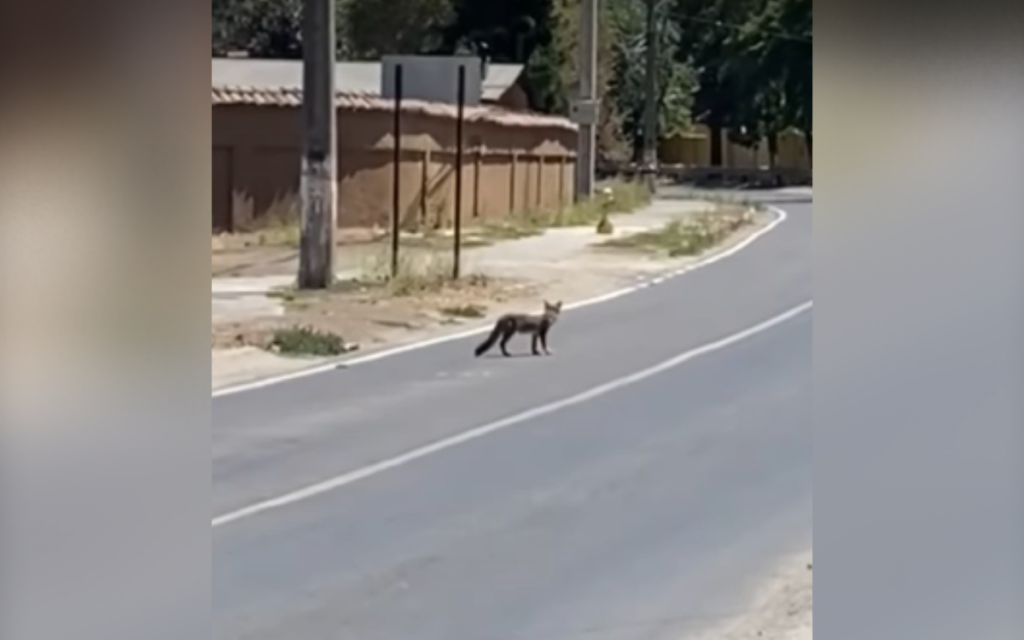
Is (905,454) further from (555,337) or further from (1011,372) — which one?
(555,337)

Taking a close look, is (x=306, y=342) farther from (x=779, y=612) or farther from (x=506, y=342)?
(x=779, y=612)

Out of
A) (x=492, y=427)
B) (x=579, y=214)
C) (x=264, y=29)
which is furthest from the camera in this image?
(x=579, y=214)

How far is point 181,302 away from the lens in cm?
235

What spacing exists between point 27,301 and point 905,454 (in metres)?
1.03

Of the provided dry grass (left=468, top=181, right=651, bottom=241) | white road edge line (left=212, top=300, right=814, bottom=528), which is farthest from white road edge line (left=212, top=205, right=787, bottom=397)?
white road edge line (left=212, top=300, right=814, bottom=528)

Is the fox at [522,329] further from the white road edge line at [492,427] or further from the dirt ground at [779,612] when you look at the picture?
the dirt ground at [779,612]

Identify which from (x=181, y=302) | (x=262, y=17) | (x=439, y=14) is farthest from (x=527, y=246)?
(x=181, y=302)

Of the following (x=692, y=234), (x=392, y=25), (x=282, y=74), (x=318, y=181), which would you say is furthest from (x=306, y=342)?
(x=692, y=234)

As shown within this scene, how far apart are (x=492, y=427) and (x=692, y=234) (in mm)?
4740

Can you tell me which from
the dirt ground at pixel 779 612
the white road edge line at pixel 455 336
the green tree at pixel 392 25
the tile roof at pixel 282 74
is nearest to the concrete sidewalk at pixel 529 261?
the white road edge line at pixel 455 336

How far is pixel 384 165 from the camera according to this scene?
9.19 m

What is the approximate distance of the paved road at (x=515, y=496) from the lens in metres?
3.55

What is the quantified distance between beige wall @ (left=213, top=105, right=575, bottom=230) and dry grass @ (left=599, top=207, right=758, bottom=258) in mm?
524

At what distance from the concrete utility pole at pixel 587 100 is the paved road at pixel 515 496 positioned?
168 centimetres
